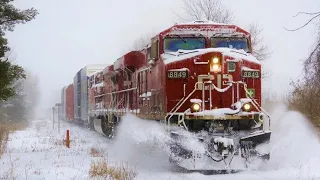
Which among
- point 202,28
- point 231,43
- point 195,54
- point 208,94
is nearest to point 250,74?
point 231,43

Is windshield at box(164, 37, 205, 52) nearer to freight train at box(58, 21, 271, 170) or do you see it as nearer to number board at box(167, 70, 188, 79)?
freight train at box(58, 21, 271, 170)

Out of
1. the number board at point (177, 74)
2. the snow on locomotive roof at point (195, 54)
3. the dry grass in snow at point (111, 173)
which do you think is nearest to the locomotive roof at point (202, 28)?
the snow on locomotive roof at point (195, 54)

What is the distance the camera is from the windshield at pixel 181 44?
11.6m

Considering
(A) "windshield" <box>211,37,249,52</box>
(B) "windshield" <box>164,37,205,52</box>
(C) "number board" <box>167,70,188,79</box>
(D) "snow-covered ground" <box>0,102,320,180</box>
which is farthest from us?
(A) "windshield" <box>211,37,249,52</box>

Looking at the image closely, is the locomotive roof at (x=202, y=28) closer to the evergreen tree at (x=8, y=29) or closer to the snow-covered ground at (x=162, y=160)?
the snow-covered ground at (x=162, y=160)

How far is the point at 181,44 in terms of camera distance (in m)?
11.6

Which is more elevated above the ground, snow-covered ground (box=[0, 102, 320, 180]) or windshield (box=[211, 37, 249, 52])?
windshield (box=[211, 37, 249, 52])

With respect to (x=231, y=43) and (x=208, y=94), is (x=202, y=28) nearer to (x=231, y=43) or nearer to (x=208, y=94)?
(x=231, y=43)

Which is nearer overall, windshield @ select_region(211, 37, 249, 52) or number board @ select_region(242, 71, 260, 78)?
number board @ select_region(242, 71, 260, 78)

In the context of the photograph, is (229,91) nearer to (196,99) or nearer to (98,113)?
(196,99)

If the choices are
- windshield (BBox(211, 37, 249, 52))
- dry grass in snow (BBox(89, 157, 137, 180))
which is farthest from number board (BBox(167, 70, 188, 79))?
dry grass in snow (BBox(89, 157, 137, 180))

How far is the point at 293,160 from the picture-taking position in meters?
11.3

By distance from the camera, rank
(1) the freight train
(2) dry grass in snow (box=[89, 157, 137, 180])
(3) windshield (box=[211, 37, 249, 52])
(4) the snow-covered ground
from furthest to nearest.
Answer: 1. (3) windshield (box=[211, 37, 249, 52])
2. (1) the freight train
3. (4) the snow-covered ground
4. (2) dry grass in snow (box=[89, 157, 137, 180])

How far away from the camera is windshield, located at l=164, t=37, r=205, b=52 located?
1158 cm
